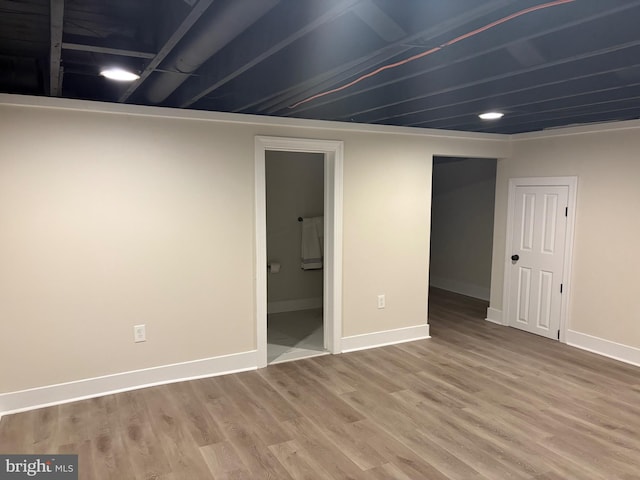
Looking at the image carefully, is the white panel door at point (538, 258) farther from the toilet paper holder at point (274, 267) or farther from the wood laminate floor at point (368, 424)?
the toilet paper holder at point (274, 267)

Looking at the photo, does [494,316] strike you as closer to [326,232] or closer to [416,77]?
[326,232]

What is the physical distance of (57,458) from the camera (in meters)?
2.67

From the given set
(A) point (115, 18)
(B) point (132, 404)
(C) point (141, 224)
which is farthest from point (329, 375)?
(A) point (115, 18)

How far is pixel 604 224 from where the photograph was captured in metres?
4.36

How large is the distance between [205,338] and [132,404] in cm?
74

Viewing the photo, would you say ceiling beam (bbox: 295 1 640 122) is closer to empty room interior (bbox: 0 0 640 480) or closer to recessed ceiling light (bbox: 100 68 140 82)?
empty room interior (bbox: 0 0 640 480)

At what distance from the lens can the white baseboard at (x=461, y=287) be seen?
672 centimetres

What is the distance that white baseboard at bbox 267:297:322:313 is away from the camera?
19.5ft

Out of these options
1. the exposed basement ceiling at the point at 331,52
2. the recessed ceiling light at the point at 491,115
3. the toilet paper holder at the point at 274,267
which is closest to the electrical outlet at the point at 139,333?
the exposed basement ceiling at the point at 331,52

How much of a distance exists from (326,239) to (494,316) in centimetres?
249

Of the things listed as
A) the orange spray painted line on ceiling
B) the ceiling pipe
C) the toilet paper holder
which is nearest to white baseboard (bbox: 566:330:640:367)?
the toilet paper holder

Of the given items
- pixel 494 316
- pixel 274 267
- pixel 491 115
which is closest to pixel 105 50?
pixel 491 115

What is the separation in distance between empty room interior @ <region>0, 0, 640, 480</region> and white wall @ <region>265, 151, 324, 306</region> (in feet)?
2.05

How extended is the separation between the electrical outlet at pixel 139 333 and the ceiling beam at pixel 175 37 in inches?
71.4
